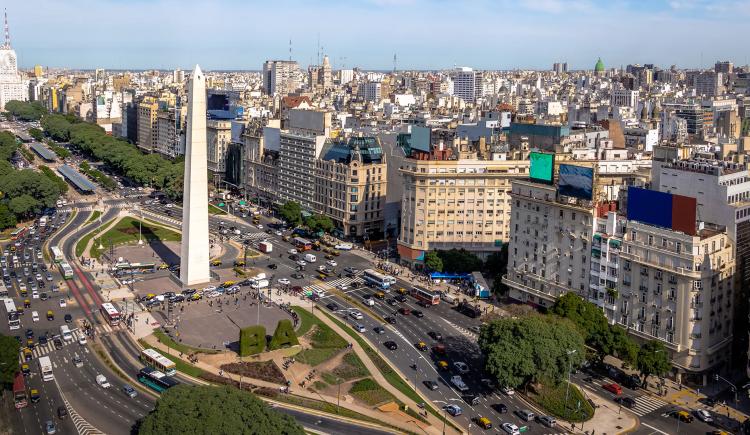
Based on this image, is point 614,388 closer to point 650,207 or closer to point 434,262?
point 650,207

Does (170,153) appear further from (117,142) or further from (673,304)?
(673,304)

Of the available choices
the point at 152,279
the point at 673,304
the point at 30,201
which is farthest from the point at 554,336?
the point at 30,201

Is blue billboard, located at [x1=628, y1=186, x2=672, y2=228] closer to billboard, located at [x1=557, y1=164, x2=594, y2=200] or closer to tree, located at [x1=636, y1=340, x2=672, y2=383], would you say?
billboard, located at [x1=557, y1=164, x2=594, y2=200]

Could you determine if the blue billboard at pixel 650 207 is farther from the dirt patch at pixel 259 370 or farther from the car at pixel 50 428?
the car at pixel 50 428

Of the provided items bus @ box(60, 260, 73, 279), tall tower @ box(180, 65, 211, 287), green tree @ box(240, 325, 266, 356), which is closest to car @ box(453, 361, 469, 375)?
green tree @ box(240, 325, 266, 356)

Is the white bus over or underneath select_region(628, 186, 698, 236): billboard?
underneath

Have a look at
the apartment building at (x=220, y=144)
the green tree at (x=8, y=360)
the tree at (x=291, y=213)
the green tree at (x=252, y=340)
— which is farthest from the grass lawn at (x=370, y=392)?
the apartment building at (x=220, y=144)
